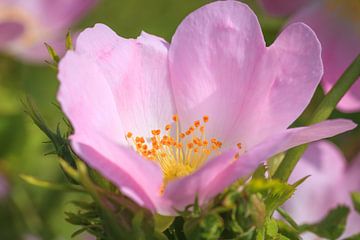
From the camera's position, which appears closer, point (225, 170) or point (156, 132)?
point (225, 170)

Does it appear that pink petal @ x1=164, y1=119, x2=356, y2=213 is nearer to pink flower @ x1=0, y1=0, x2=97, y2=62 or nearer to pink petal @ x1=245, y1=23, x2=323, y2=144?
pink petal @ x1=245, y1=23, x2=323, y2=144

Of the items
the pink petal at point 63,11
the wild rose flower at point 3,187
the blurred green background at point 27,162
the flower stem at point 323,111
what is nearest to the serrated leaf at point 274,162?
the flower stem at point 323,111

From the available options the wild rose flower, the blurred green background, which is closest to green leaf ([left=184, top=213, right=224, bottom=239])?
the blurred green background

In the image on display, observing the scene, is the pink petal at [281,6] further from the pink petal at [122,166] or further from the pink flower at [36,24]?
the pink petal at [122,166]

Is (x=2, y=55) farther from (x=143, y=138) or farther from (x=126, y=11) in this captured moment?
(x=143, y=138)

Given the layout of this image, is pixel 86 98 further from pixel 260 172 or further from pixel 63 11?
pixel 63 11

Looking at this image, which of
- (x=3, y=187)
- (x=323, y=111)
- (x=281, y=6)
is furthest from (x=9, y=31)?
(x=323, y=111)
